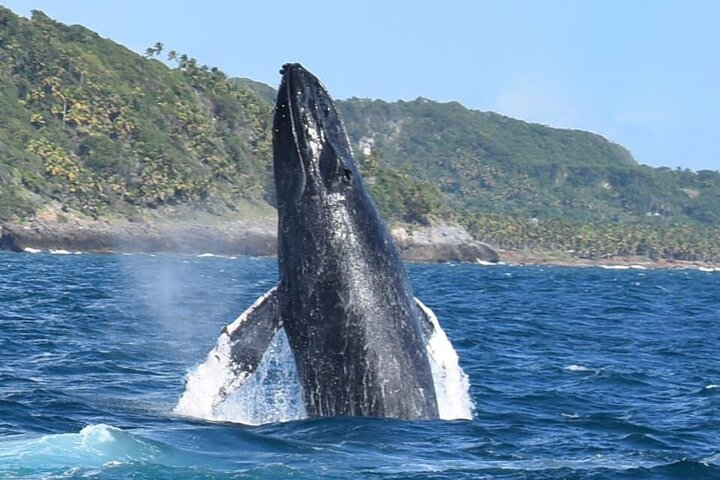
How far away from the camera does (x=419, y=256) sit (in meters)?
179

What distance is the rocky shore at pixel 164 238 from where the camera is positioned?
460ft

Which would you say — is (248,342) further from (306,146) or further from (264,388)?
(264,388)

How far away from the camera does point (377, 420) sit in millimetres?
12367

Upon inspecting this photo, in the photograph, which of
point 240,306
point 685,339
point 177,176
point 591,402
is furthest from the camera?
point 177,176

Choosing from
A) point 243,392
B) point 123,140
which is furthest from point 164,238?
point 243,392

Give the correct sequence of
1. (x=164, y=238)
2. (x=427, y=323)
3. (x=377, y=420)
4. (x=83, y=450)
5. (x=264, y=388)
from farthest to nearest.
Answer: (x=164, y=238) → (x=264, y=388) → (x=427, y=323) → (x=377, y=420) → (x=83, y=450)

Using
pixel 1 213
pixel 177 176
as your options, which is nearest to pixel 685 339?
pixel 1 213

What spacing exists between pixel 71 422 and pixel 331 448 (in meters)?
3.74

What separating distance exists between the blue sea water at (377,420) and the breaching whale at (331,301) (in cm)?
37

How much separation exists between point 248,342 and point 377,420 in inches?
56.0

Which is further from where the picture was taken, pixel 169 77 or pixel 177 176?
pixel 169 77

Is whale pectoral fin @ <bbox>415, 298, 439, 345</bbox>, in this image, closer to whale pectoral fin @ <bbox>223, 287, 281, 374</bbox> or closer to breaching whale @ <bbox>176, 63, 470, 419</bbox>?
breaching whale @ <bbox>176, 63, 470, 419</bbox>

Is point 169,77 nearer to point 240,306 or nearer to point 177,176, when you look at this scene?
point 177,176

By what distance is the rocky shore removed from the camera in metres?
140
